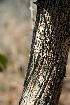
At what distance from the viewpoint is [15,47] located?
3.41 m

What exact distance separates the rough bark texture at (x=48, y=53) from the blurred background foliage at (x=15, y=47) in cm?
219

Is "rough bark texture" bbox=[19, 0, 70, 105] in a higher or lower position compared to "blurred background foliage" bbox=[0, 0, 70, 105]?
lower

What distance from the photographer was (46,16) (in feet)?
2.75

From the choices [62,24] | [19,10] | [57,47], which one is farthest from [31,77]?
[19,10]

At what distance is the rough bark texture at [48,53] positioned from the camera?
82cm

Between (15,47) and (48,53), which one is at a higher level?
(15,47)

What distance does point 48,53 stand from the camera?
2.84ft

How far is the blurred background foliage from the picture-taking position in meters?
3.17

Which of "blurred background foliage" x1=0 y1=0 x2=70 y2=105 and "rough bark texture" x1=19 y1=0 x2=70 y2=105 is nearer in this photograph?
"rough bark texture" x1=19 y1=0 x2=70 y2=105

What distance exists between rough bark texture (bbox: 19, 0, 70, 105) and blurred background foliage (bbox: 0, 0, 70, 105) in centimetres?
219

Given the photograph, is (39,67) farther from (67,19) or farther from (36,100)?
(67,19)

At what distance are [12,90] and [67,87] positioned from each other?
4.25 feet

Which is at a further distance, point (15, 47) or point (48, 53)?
point (15, 47)

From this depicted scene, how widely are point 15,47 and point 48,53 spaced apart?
8.52 ft
